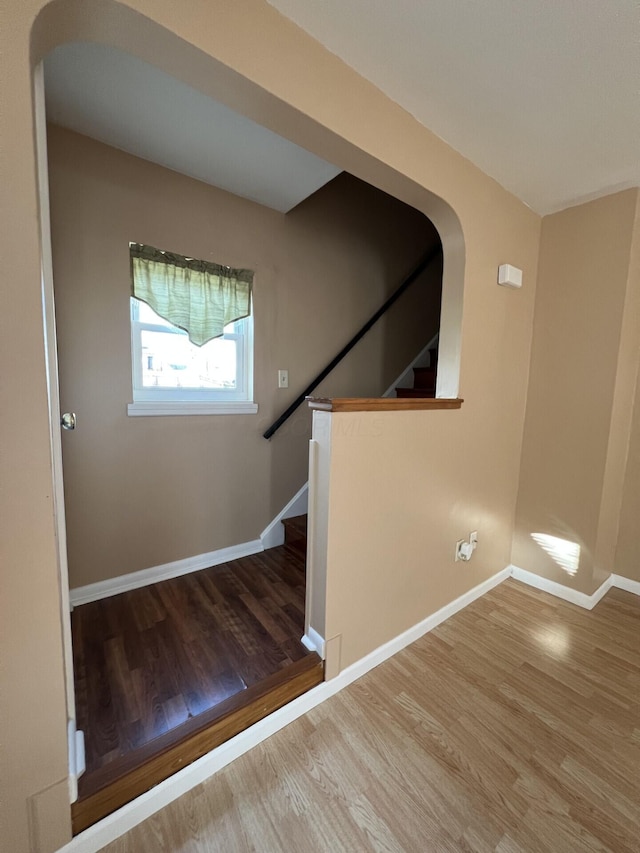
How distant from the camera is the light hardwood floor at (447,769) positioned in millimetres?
953

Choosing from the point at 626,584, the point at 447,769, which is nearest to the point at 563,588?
the point at 626,584

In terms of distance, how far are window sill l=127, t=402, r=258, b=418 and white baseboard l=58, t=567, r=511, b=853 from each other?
1.51 meters

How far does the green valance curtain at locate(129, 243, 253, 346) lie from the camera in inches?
71.9

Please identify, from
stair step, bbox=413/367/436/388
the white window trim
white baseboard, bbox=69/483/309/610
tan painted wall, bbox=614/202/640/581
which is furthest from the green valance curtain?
tan painted wall, bbox=614/202/640/581

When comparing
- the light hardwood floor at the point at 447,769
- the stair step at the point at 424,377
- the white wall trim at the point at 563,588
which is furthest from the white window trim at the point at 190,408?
the white wall trim at the point at 563,588

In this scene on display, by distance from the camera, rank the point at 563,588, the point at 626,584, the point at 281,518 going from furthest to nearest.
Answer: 1. the point at 281,518
2. the point at 626,584
3. the point at 563,588

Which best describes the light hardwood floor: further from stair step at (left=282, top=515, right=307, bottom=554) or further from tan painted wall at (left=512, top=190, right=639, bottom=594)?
stair step at (left=282, top=515, right=307, bottom=554)

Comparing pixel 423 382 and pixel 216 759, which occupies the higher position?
pixel 423 382

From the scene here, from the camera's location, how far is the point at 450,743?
121cm

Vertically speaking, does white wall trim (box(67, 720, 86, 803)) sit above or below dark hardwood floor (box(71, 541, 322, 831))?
above

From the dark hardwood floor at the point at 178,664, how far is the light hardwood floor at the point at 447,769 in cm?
15

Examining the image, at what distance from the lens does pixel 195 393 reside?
2111 mm

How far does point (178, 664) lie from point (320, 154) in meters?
2.09

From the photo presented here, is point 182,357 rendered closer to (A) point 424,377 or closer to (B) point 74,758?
(B) point 74,758
